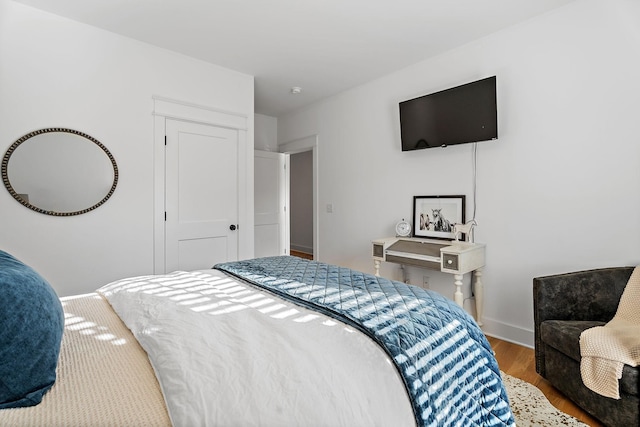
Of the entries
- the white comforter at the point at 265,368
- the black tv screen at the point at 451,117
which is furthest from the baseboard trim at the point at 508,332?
the white comforter at the point at 265,368

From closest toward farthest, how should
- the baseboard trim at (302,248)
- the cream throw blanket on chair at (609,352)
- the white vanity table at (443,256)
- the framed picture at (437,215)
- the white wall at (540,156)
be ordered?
the cream throw blanket on chair at (609,352) < the white wall at (540,156) < the white vanity table at (443,256) < the framed picture at (437,215) < the baseboard trim at (302,248)

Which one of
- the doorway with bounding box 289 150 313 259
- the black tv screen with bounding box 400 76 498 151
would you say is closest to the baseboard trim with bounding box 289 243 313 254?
the doorway with bounding box 289 150 313 259

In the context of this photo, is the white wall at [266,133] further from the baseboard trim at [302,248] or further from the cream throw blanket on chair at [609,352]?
the cream throw blanket on chair at [609,352]

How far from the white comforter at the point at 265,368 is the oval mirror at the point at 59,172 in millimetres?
1850

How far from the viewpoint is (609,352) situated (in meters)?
1.59

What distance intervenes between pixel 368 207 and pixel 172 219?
216 centimetres

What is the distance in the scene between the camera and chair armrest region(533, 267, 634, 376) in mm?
2061

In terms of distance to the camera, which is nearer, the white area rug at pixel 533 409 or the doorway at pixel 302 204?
the white area rug at pixel 533 409

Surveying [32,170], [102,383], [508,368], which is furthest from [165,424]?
[32,170]

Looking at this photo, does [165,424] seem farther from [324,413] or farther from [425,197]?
[425,197]

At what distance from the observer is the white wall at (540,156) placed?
7.42ft

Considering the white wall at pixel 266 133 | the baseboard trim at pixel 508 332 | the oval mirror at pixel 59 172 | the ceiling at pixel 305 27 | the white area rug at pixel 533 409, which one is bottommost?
the white area rug at pixel 533 409

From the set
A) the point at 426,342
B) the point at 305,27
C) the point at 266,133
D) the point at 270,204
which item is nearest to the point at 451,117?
the point at 305,27

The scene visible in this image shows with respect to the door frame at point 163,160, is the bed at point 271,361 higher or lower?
lower
